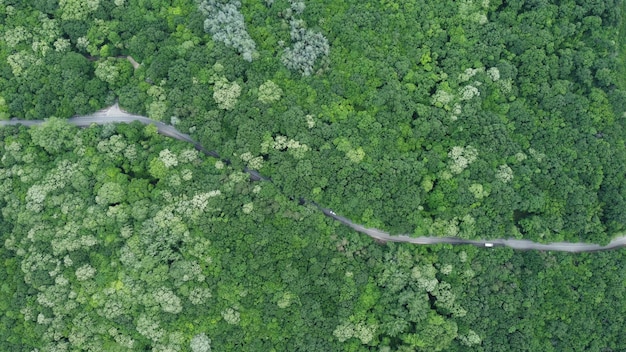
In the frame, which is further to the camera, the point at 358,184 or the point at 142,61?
the point at 142,61

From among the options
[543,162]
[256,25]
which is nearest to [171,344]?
[256,25]

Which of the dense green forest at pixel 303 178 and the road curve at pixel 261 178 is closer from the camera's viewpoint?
the dense green forest at pixel 303 178

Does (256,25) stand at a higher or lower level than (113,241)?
higher

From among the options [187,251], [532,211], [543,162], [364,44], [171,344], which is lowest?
[171,344]

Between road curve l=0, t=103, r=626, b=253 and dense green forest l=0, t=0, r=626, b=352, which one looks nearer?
dense green forest l=0, t=0, r=626, b=352

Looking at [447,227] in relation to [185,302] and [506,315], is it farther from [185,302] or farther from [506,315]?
[185,302]

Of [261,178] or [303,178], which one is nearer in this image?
[303,178]

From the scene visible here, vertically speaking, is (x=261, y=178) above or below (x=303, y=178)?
below
